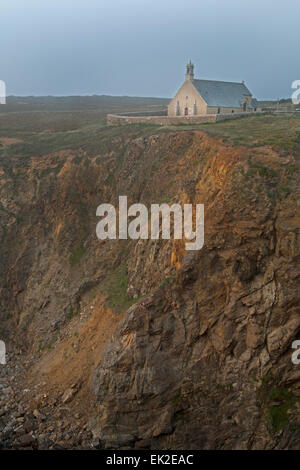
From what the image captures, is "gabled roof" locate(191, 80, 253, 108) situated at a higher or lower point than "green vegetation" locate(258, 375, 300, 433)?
higher

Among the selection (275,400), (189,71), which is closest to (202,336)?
(275,400)

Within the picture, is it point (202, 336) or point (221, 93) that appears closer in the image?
→ point (202, 336)

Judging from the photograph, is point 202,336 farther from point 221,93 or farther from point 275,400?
point 221,93

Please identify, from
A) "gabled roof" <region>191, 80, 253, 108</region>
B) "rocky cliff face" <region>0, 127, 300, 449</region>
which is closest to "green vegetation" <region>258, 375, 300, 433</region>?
"rocky cliff face" <region>0, 127, 300, 449</region>

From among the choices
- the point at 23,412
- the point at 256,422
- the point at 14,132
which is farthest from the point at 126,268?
the point at 14,132

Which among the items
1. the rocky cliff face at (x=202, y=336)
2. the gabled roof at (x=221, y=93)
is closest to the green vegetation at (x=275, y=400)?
the rocky cliff face at (x=202, y=336)

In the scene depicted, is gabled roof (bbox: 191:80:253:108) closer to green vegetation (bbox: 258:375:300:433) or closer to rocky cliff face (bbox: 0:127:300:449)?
rocky cliff face (bbox: 0:127:300:449)

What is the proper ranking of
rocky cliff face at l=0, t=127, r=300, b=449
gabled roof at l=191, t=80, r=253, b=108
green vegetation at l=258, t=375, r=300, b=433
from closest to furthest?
green vegetation at l=258, t=375, r=300, b=433
rocky cliff face at l=0, t=127, r=300, b=449
gabled roof at l=191, t=80, r=253, b=108

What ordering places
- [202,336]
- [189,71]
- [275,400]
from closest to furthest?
[275,400]
[202,336]
[189,71]

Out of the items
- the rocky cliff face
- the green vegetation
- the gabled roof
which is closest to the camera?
the green vegetation

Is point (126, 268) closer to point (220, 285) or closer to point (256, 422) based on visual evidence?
point (220, 285)
